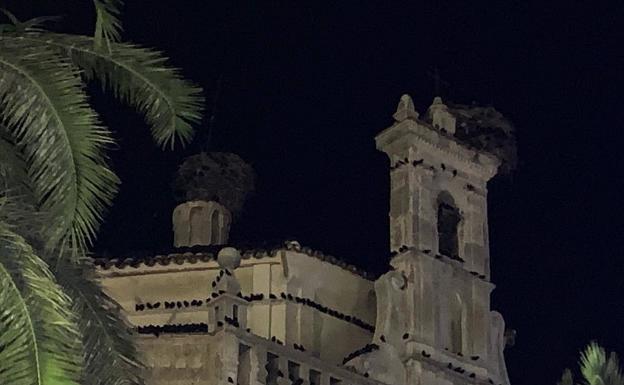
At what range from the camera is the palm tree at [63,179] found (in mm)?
13102

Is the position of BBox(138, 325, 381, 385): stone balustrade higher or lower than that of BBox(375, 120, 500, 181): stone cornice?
lower

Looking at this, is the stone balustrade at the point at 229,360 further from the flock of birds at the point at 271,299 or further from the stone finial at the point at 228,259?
the flock of birds at the point at 271,299

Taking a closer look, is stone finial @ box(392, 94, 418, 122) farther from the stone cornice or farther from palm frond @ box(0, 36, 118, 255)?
palm frond @ box(0, 36, 118, 255)

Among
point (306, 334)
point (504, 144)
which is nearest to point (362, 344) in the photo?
point (306, 334)

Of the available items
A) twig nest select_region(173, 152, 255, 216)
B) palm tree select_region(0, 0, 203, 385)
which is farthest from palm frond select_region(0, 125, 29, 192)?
twig nest select_region(173, 152, 255, 216)

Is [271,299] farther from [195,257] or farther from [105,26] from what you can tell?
[105,26]

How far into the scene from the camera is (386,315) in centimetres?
2647

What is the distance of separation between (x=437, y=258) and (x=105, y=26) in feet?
44.0

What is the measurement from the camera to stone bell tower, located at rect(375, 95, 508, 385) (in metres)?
26.5

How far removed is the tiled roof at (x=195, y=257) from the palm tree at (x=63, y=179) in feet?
38.1

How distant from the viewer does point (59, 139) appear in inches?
559

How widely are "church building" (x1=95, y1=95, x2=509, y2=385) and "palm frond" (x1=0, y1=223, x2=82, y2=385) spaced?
11.7m

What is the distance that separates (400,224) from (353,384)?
328 cm

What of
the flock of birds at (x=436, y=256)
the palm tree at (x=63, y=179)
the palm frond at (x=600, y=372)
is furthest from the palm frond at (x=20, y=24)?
the flock of birds at (x=436, y=256)
